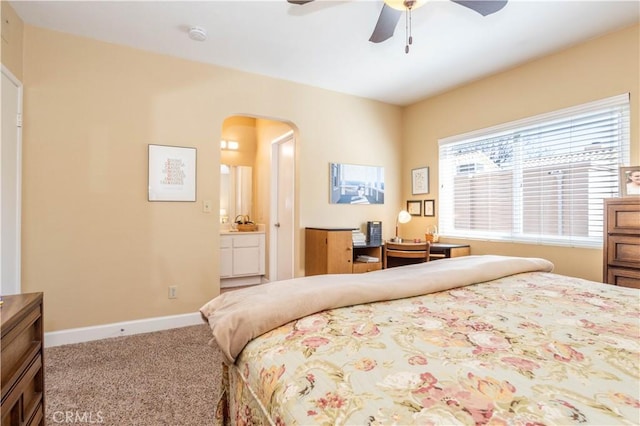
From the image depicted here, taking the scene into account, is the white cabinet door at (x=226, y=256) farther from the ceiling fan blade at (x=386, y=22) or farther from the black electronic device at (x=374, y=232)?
the ceiling fan blade at (x=386, y=22)

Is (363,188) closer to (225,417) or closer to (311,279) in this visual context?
(311,279)

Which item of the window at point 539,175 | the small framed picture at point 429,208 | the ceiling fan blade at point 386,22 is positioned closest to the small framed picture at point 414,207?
the small framed picture at point 429,208

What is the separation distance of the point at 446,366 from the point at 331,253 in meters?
2.59

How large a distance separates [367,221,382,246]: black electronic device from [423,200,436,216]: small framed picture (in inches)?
26.5

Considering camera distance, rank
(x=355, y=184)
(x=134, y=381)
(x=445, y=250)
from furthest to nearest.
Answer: (x=355, y=184), (x=445, y=250), (x=134, y=381)

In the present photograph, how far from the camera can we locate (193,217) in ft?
10.2

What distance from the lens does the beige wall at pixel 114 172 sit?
2557mm

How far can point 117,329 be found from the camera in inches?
109

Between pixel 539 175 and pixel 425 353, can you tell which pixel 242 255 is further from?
pixel 425 353

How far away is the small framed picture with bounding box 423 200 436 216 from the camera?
404 centimetres

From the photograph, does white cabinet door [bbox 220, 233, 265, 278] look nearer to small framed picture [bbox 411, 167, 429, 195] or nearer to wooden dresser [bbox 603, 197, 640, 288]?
small framed picture [bbox 411, 167, 429, 195]

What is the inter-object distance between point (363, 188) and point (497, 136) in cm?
163

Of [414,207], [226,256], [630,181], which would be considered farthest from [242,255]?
[630,181]

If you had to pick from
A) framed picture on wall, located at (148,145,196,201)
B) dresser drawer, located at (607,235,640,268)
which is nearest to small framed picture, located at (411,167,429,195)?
dresser drawer, located at (607,235,640,268)
